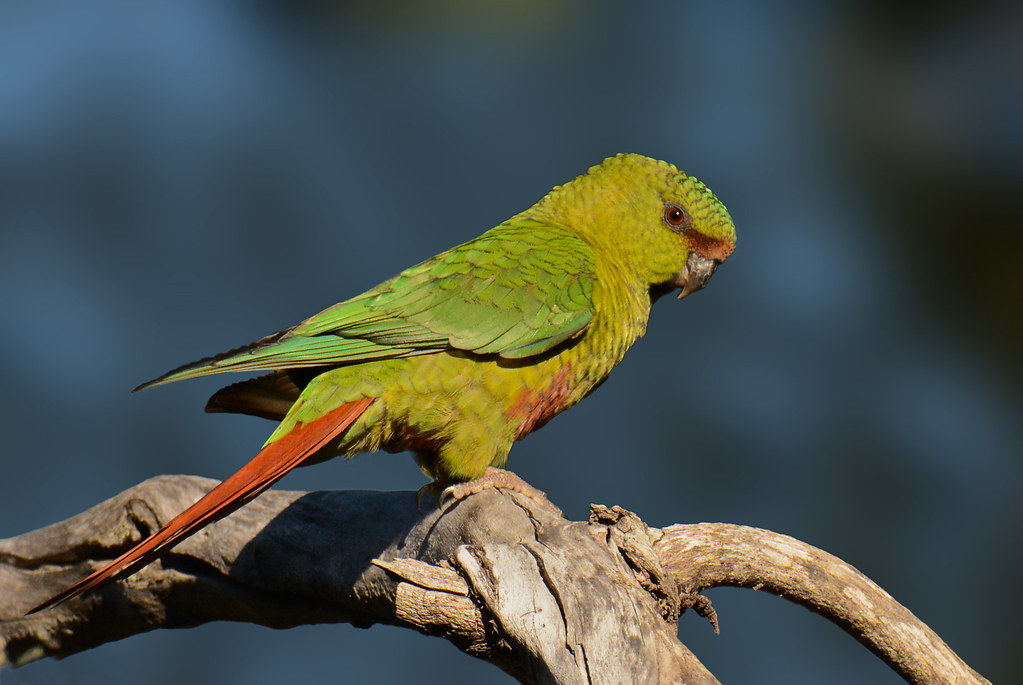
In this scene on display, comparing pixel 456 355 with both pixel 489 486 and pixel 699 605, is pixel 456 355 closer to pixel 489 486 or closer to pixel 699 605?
pixel 489 486

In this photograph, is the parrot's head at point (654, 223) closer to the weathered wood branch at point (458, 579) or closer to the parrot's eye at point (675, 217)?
the parrot's eye at point (675, 217)

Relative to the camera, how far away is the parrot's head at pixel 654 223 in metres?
2.49

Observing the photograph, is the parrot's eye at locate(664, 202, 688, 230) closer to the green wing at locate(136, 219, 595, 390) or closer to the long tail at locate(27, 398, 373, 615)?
the green wing at locate(136, 219, 595, 390)

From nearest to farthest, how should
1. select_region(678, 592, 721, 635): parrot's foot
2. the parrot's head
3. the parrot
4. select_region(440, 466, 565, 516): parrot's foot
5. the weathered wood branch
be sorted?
the weathered wood branch → select_region(678, 592, 721, 635): parrot's foot → the parrot → select_region(440, 466, 565, 516): parrot's foot → the parrot's head

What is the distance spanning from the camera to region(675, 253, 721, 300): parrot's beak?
2.53 meters

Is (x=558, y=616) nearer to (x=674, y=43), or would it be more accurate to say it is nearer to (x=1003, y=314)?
(x=1003, y=314)

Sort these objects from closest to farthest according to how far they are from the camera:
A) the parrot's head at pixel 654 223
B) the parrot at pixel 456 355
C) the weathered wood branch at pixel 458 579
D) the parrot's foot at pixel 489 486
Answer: the weathered wood branch at pixel 458 579 < the parrot at pixel 456 355 < the parrot's foot at pixel 489 486 < the parrot's head at pixel 654 223

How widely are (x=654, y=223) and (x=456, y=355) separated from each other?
746 mm

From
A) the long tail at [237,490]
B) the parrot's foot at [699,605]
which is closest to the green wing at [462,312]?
the long tail at [237,490]

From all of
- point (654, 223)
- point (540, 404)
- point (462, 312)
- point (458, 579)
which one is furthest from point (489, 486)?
point (654, 223)

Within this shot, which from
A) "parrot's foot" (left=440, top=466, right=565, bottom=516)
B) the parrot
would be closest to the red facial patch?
the parrot

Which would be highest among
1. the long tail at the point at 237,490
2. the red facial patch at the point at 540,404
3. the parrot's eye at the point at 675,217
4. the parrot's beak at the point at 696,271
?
the parrot's eye at the point at 675,217

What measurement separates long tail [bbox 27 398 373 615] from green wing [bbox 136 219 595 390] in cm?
15

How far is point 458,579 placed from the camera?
154 centimetres
